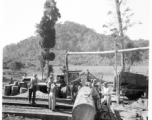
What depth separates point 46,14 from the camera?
19.6 m

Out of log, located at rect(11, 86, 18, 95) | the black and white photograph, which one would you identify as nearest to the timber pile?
the black and white photograph

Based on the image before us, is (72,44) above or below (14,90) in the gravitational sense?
above

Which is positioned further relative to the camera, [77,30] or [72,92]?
[77,30]

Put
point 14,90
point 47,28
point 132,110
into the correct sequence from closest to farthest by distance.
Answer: point 132,110
point 14,90
point 47,28

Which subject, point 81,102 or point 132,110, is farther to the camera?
point 132,110

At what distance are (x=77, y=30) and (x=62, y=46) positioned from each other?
53.8 ft

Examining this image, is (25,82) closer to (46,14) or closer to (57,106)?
(57,106)

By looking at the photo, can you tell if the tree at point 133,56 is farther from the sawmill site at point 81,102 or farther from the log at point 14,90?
the log at point 14,90

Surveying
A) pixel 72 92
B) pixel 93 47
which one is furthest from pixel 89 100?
pixel 93 47

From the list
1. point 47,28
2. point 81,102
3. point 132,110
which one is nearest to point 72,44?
point 47,28

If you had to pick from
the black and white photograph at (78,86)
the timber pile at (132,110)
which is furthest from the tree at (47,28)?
the timber pile at (132,110)

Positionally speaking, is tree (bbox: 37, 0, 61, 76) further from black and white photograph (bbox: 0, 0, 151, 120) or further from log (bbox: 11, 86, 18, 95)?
log (bbox: 11, 86, 18, 95)

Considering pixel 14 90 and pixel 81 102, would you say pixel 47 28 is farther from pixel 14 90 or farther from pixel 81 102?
Answer: pixel 81 102

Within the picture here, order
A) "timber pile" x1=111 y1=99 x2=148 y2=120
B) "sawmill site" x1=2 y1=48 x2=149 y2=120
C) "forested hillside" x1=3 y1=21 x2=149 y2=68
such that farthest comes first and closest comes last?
"forested hillside" x1=3 y1=21 x2=149 y2=68 → "timber pile" x1=111 y1=99 x2=148 y2=120 → "sawmill site" x1=2 y1=48 x2=149 y2=120
